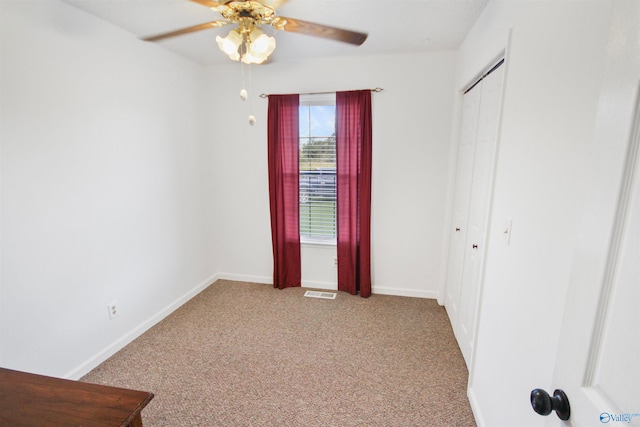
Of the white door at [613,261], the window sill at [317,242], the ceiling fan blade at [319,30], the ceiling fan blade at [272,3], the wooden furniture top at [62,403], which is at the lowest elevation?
the window sill at [317,242]

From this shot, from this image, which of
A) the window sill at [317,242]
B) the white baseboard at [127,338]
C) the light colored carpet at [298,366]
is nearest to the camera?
the light colored carpet at [298,366]

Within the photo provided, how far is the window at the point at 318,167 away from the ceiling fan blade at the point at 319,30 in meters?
1.33

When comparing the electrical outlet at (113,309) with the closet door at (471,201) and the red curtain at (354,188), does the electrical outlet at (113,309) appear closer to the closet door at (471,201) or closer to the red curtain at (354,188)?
the red curtain at (354,188)

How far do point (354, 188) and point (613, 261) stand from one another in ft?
8.38

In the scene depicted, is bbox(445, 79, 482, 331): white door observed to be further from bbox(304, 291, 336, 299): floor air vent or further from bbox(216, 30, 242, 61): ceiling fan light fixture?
bbox(216, 30, 242, 61): ceiling fan light fixture

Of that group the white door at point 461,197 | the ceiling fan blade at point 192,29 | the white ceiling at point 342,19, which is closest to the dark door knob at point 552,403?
the white door at point 461,197

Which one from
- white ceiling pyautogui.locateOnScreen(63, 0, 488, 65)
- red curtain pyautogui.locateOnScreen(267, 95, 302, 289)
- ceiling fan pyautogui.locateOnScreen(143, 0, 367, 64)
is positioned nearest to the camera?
ceiling fan pyautogui.locateOnScreen(143, 0, 367, 64)

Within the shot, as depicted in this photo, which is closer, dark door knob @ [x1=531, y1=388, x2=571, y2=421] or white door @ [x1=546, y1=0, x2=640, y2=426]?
white door @ [x1=546, y1=0, x2=640, y2=426]

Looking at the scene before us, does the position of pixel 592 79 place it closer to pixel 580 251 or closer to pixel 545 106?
pixel 545 106

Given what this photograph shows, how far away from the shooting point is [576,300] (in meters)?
0.63

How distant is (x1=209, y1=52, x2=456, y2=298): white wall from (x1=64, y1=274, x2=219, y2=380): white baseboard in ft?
2.34

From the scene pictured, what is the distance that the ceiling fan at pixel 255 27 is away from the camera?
1.48 m

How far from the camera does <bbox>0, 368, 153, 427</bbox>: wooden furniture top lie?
0.91 meters

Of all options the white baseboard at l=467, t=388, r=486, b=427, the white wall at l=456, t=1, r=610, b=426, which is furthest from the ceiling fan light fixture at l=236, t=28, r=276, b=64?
the white baseboard at l=467, t=388, r=486, b=427
